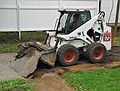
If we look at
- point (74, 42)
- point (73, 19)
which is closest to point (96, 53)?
point (74, 42)

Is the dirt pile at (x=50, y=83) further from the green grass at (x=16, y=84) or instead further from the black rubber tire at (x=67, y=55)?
the black rubber tire at (x=67, y=55)

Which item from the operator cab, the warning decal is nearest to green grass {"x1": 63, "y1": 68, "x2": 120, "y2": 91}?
the warning decal

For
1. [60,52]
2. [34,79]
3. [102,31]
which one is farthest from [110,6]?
[34,79]

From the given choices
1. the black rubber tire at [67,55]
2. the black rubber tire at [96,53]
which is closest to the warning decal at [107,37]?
the black rubber tire at [96,53]

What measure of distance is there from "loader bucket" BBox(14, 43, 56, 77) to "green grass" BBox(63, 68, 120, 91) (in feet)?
2.76

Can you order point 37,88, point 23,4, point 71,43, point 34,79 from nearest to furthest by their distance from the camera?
point 37,88 → point 34,79 → point 71,43 → point 23,4

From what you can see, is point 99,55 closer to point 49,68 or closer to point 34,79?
point 49,68

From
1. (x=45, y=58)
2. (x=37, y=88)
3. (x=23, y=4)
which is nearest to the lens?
(x=37, y=88)

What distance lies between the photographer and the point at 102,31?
36.2 feet

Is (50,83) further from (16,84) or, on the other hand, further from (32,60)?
(32,60)

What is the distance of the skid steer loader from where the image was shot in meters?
10.1

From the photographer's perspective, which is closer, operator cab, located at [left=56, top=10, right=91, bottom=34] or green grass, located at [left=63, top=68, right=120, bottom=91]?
green grass, located at [left=63, top=68, right=120, bottom=91]

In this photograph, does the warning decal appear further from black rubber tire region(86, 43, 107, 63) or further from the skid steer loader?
black rubber tire region(86, 43, 107, 63)

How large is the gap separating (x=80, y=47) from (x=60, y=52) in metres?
0.99
